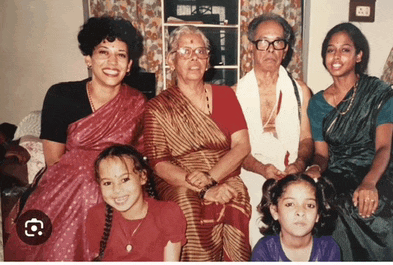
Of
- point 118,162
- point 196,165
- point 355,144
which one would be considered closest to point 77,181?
point 118,162

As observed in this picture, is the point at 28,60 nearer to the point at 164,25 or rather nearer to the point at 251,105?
the point at 164,25

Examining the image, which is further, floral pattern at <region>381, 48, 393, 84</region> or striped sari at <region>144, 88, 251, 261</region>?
floral pattern at <region>381, 48, 393, 84</region>

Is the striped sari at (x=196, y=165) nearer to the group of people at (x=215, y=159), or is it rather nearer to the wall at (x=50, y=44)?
the group of people at (x=215, y=159)

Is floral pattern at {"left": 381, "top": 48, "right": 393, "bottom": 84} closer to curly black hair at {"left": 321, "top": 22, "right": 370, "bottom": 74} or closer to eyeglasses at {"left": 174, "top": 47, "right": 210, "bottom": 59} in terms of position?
curly black hair at {"left": 321, "top": 22, "right": 370, "bottom": 74}

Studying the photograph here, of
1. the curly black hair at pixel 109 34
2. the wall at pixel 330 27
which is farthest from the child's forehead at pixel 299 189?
the curly black hair at pixel 109 34

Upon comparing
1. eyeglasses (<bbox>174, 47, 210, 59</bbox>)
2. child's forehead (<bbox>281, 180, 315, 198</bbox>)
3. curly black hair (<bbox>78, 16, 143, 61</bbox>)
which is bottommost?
child's forehead (<bbox>281, 180, 315, 198</bbox>)

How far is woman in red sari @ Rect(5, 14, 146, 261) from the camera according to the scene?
132cm

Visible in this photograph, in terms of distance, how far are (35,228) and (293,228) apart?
0.95 meters

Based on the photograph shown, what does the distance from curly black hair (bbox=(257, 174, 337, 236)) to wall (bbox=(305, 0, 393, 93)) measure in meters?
0.36

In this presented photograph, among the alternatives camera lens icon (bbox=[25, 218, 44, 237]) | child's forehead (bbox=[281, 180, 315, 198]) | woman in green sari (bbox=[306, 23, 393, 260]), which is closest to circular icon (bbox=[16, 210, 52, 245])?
camera lens icon (bbox=[25, 218, 44, 237])

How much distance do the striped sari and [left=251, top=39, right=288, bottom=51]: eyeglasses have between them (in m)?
0.33

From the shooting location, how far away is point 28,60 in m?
1.38

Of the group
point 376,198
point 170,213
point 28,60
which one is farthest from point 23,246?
point 376,198

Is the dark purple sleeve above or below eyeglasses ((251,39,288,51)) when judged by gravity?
below
